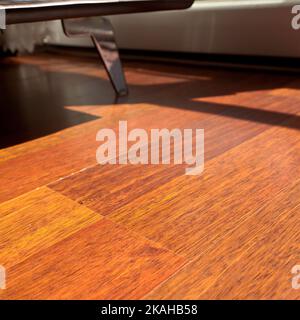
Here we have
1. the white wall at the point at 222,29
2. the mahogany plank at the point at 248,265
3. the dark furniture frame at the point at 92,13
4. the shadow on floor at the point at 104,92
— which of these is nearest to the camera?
the mahogany plank at the point at 248,265

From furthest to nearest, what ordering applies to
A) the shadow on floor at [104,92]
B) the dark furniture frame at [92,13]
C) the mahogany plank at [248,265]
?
the shadow on floor at [104,92] < the dark furniture frame at [92,13] < the mahogany plank at [248,265]

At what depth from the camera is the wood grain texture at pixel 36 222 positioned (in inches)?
18.2

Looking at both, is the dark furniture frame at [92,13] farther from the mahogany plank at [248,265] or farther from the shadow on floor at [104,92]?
the mahogany plank at [248,265]

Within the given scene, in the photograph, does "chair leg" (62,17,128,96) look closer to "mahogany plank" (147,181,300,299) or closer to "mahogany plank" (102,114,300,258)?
"mahogany plank" (102,114,300,258)

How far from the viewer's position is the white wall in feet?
4.47

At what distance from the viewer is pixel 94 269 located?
424 mm

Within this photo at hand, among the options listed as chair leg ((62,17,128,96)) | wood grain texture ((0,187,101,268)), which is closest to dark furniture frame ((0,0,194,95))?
chair leg ((62,17,128,96))

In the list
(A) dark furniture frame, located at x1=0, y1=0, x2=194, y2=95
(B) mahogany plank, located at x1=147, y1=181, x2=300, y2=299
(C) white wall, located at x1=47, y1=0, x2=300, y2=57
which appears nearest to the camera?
(B) mahogany plank, located at x1=147, y1=181, x2=300, y2=299

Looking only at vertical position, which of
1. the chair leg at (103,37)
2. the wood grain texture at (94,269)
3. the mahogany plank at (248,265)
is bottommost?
the wood grain texture at (94,269)

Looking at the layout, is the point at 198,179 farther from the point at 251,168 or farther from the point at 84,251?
the point at 84,251

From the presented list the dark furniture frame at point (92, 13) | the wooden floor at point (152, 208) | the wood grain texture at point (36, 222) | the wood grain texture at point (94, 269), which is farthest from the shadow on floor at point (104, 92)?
the wood grain texture at point (94, 269)

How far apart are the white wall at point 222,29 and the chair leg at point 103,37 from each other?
1.80 ft
